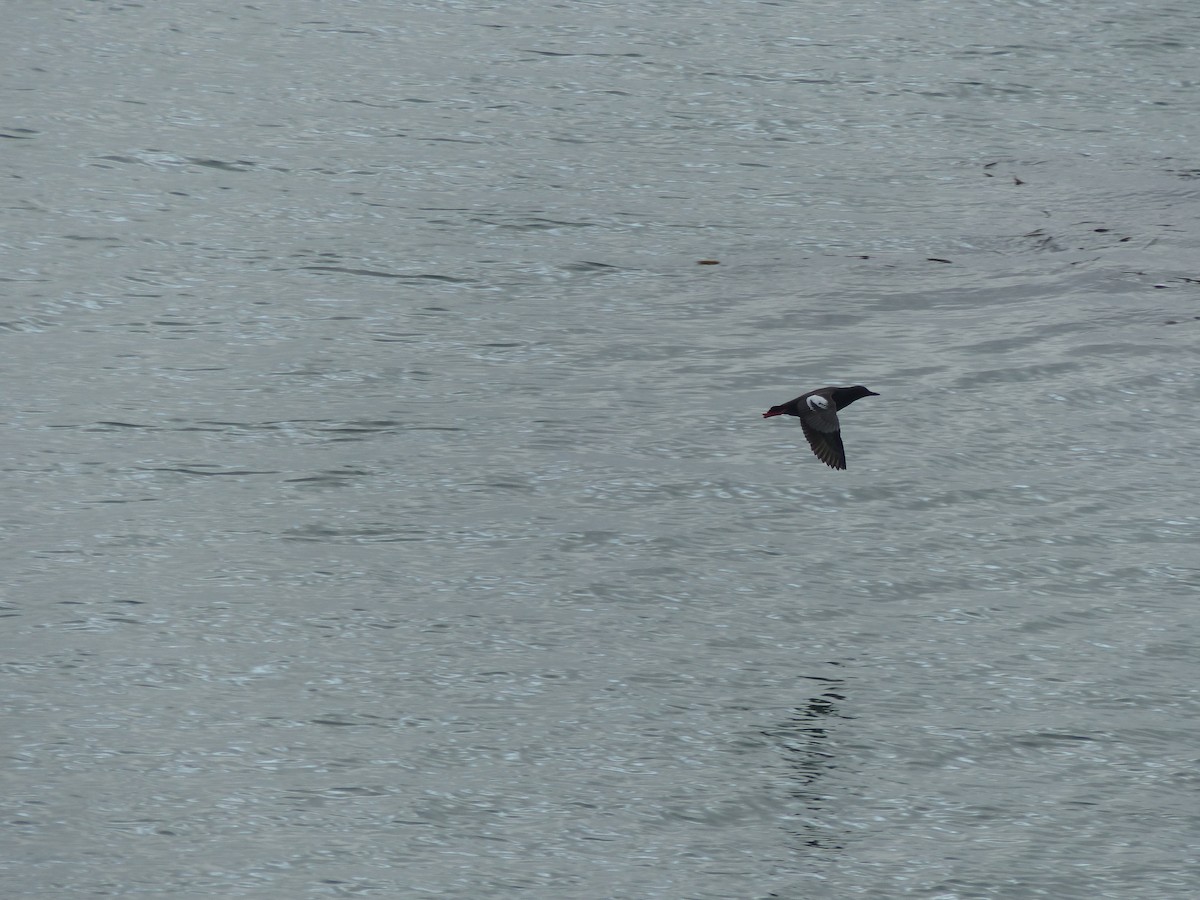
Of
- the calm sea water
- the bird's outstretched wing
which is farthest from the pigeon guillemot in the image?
the calm sea water

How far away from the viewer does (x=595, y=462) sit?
907 cm

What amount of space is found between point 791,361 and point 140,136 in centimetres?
536

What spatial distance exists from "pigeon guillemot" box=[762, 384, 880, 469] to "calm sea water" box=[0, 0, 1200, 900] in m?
0.30

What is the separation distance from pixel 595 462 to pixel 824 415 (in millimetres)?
1116

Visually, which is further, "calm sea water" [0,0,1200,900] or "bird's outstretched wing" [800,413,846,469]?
"bird's outstretched wing" [800,413,846,469]

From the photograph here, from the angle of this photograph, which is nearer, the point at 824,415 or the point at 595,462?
the point at 824,415

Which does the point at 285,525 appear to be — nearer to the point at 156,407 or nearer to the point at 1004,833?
the point at 156,407

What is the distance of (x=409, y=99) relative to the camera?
1384cm

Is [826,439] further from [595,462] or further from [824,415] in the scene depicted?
[595,462]

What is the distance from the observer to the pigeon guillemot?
858 centimetres

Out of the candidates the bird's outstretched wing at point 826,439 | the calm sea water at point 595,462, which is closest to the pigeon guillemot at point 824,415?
the bird's outstretched wing at point 826,439

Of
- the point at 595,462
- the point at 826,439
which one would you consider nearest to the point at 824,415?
the point at 826,439

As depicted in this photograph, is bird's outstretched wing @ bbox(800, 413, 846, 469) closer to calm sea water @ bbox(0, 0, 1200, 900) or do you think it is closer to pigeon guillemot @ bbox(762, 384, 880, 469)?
pigeon guillemot @ bbox(762, 384, 880, 469)

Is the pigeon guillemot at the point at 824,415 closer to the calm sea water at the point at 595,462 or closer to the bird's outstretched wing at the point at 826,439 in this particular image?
the bird's outstretched wing at the point at 826,439
